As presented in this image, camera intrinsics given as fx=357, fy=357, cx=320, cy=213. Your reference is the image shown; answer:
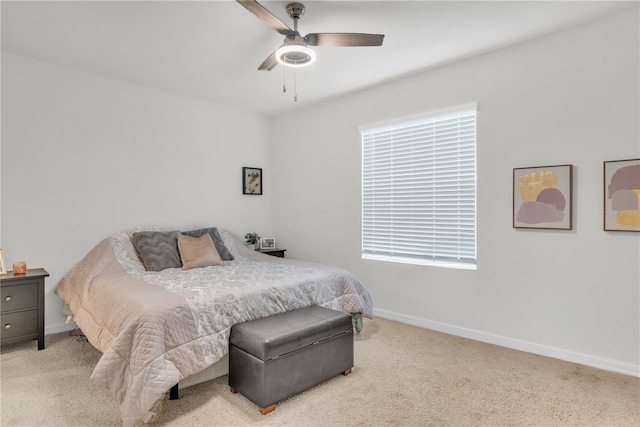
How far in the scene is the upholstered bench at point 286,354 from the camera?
212 centimetres

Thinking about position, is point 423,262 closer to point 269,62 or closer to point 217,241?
point 217,241

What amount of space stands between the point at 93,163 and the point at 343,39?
287cm

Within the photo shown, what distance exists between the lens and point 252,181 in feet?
16.6

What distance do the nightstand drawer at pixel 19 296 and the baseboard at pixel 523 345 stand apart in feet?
10.8

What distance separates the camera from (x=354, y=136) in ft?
14.1

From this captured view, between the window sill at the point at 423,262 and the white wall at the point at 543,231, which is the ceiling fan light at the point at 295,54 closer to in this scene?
the white wall at the point at 543,231

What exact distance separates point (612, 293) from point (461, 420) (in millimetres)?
1596

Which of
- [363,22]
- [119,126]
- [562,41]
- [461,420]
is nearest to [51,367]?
[119,126]

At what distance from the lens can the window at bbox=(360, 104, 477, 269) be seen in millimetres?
3410

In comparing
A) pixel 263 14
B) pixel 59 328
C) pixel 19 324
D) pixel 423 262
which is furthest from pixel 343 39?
pixel 59 328

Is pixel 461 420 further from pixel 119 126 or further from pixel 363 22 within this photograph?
pixel 119 126

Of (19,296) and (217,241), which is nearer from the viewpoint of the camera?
(19,296)

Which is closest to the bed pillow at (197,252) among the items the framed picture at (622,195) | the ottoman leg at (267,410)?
the ottoman leg at (267,410)

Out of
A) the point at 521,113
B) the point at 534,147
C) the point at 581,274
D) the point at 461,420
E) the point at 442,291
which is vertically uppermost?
the point at 521,113
